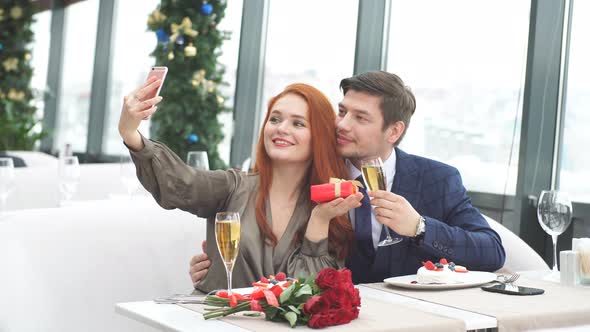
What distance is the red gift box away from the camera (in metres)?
2.35

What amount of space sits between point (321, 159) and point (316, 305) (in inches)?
35.0

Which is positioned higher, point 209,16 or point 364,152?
point 209,16

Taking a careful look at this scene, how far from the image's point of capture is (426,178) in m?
2.83

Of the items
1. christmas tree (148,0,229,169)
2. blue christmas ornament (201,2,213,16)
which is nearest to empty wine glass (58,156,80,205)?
christmas tree (148,0,229,169)

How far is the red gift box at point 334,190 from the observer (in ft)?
7.70

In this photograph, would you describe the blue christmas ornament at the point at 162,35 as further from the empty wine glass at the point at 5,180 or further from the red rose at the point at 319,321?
the red rose at the point at 319,321

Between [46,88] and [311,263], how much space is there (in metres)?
9.10

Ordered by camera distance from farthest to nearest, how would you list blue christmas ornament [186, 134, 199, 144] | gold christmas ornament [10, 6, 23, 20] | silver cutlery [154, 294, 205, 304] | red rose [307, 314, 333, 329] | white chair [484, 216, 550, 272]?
gold christmas ornament [10, 6, 23, 20] < blue christmas ornament [186, 134, 199, 144] < white chair [484, 216, 550, 272] < silver cutlery [154, 294, 205, 304] < red rose [307, 314, 333, 329]

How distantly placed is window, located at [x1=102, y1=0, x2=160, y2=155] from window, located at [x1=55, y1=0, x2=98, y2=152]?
1.65 feet

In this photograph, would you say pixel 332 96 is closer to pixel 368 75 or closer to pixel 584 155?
pixel 584 155

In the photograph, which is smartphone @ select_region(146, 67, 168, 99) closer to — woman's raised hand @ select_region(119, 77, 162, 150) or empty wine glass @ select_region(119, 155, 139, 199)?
woman's raised hand @ select_region(119, 77, 162, 150)

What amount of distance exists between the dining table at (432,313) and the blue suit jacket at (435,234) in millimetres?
267

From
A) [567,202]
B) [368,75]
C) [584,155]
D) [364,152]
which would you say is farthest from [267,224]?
[584,155]

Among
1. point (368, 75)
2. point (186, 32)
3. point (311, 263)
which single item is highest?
point (186, 32)
